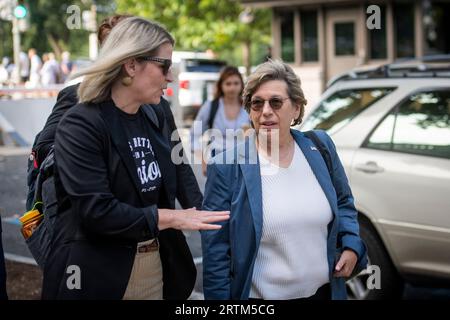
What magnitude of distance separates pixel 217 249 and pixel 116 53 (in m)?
0.94

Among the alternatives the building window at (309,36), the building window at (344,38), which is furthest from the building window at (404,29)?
the building window at (309,36)

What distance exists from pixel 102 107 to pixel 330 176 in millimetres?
1114

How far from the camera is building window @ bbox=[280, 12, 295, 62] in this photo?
2397cm

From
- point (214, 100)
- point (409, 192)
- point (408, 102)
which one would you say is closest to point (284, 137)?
point (409, 192)

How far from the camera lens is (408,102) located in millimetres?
5742

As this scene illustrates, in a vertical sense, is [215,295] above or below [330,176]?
below

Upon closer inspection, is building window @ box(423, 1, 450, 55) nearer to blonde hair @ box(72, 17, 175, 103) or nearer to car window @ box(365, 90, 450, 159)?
car window @ box(365, 90, 450, 159)

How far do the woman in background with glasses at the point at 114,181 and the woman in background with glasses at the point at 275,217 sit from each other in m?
0.27

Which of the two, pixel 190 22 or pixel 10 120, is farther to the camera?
pixel 190 22

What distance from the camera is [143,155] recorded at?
296 cm
